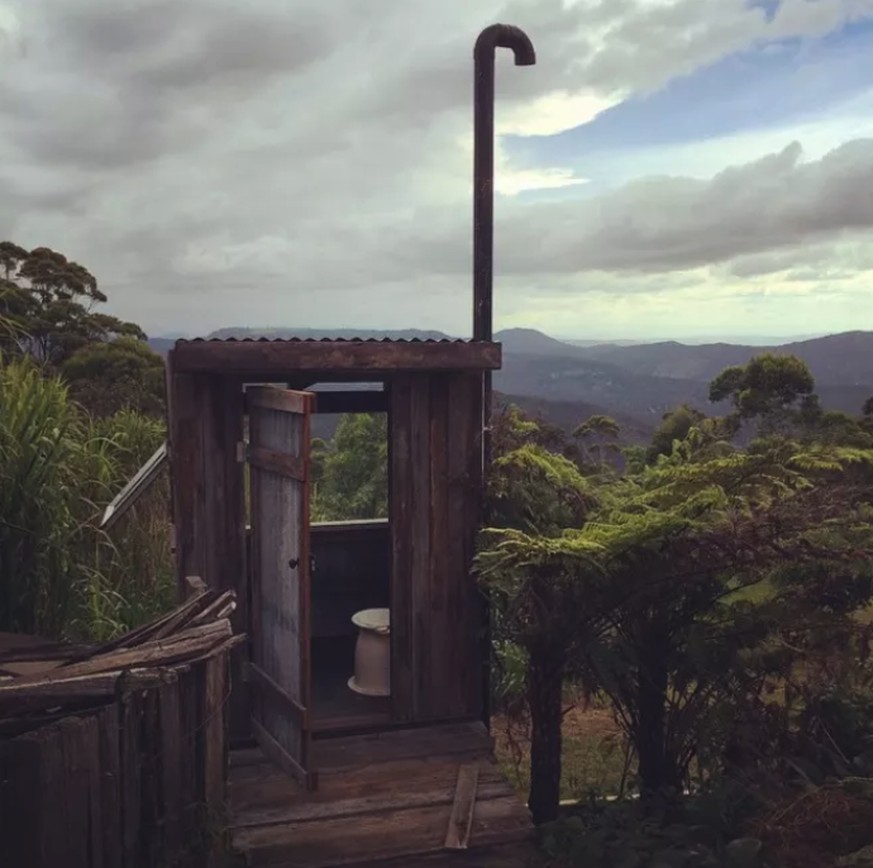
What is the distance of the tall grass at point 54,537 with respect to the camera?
18.8ft

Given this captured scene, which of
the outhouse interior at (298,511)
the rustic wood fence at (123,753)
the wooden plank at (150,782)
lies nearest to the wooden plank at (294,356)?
the outhouse interior at (298,511)

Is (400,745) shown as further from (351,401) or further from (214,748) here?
(351,401)

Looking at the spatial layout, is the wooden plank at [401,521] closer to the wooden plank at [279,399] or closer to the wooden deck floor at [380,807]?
the wooden deck floor at [380,807]

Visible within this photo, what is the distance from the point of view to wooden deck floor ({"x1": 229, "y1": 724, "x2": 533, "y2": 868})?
15.8 feet

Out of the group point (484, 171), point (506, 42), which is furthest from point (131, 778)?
point (506, 42)

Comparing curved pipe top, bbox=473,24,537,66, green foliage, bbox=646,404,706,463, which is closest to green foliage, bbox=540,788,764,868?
curved pipe top, bbox=473,24,537,66

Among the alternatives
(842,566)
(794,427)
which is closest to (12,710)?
(842,566)

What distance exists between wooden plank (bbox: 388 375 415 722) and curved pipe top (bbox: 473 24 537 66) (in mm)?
3022

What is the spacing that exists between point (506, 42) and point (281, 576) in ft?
15.2

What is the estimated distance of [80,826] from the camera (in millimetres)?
3441

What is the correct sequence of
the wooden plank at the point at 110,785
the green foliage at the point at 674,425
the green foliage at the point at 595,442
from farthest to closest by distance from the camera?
the green foliage at the point at 674,425 < the green foliage at the point at 595,442 < the wooden plank at the point at 110,785

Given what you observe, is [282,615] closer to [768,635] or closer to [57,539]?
[57,539]

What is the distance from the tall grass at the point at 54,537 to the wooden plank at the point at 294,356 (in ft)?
3.83

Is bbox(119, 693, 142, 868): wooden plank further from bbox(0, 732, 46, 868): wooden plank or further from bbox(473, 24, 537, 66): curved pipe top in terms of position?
bbox(473, 24, 537, 66): curved pipe top
